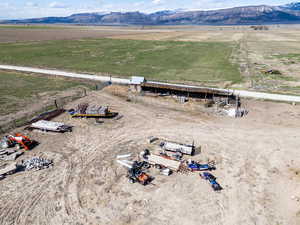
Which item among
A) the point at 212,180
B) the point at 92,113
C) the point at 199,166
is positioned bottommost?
the point at 212,180

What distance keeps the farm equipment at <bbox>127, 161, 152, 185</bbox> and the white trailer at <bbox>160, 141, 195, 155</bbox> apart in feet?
10.5

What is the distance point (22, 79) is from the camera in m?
43.8

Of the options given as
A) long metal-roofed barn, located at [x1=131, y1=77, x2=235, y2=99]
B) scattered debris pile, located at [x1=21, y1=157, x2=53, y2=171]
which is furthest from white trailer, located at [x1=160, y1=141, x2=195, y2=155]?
long metal-roofed barn, located at [x1=131, y1=77, x2=235, y2=99]

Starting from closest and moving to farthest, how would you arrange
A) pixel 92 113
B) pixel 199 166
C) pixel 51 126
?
pixel 199 166
pixel 51 126
pixel 92 113

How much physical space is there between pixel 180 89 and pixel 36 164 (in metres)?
23.2

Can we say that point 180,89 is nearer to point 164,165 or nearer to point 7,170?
point 164,165

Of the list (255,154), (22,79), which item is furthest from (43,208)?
(22,79)

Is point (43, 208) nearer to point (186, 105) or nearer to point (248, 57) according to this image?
point (186, 105)

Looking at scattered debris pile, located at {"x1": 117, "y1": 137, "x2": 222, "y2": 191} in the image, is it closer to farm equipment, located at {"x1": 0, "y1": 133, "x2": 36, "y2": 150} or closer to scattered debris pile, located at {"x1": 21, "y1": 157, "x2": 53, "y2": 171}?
scattered debris pile, located at {"x1": 21, "y1": 157, "x2": 53, "y2": 171}

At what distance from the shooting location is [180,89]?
34094 mm

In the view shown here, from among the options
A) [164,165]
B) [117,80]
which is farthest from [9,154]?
[117,80]

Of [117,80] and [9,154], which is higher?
[117,80]

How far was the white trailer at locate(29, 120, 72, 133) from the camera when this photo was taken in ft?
81.2

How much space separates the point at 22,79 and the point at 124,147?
1347 inches
